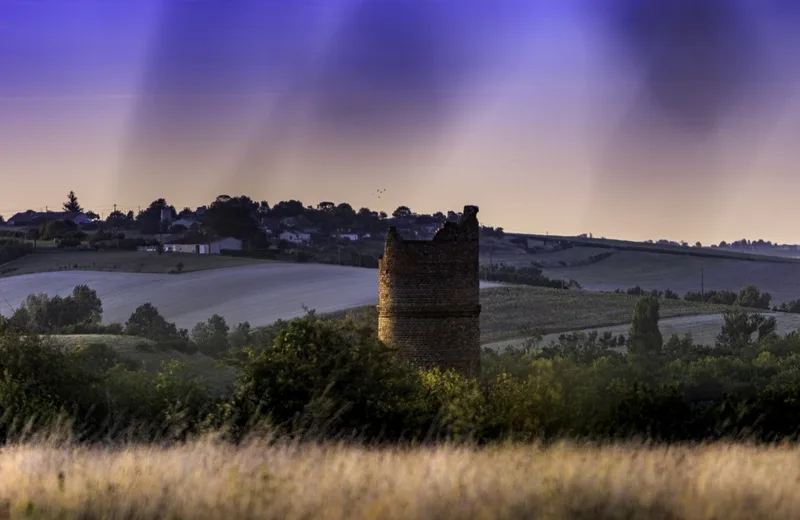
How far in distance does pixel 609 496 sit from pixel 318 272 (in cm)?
8802

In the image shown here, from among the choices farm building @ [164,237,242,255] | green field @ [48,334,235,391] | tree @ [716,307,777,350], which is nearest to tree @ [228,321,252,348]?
green field @ [48,334,235,391]

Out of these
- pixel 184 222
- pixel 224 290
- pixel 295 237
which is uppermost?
pixel 184 222

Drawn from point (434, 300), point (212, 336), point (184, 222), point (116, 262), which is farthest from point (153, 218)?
point (434, 300)

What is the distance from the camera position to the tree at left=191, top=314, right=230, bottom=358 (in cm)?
6788

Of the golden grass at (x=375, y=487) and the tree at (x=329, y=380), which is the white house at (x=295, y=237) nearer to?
the tree at (x=329, y=380)

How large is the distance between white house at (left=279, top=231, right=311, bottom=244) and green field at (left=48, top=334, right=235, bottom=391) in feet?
276

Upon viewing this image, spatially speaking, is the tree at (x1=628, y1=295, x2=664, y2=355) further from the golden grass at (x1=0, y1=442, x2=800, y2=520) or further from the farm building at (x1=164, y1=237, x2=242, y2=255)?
the farm building at (x1=164, y1=237, x2=242, y2=255)

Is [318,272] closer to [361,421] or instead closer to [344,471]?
[361,421]

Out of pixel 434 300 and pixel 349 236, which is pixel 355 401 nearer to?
pixel 434 300

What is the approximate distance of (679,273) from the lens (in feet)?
474

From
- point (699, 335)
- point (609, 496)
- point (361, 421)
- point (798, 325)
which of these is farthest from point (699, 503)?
point (798, 325)

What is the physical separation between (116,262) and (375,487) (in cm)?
10222

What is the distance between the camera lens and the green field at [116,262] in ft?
348

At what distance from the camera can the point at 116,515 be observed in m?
10.8
